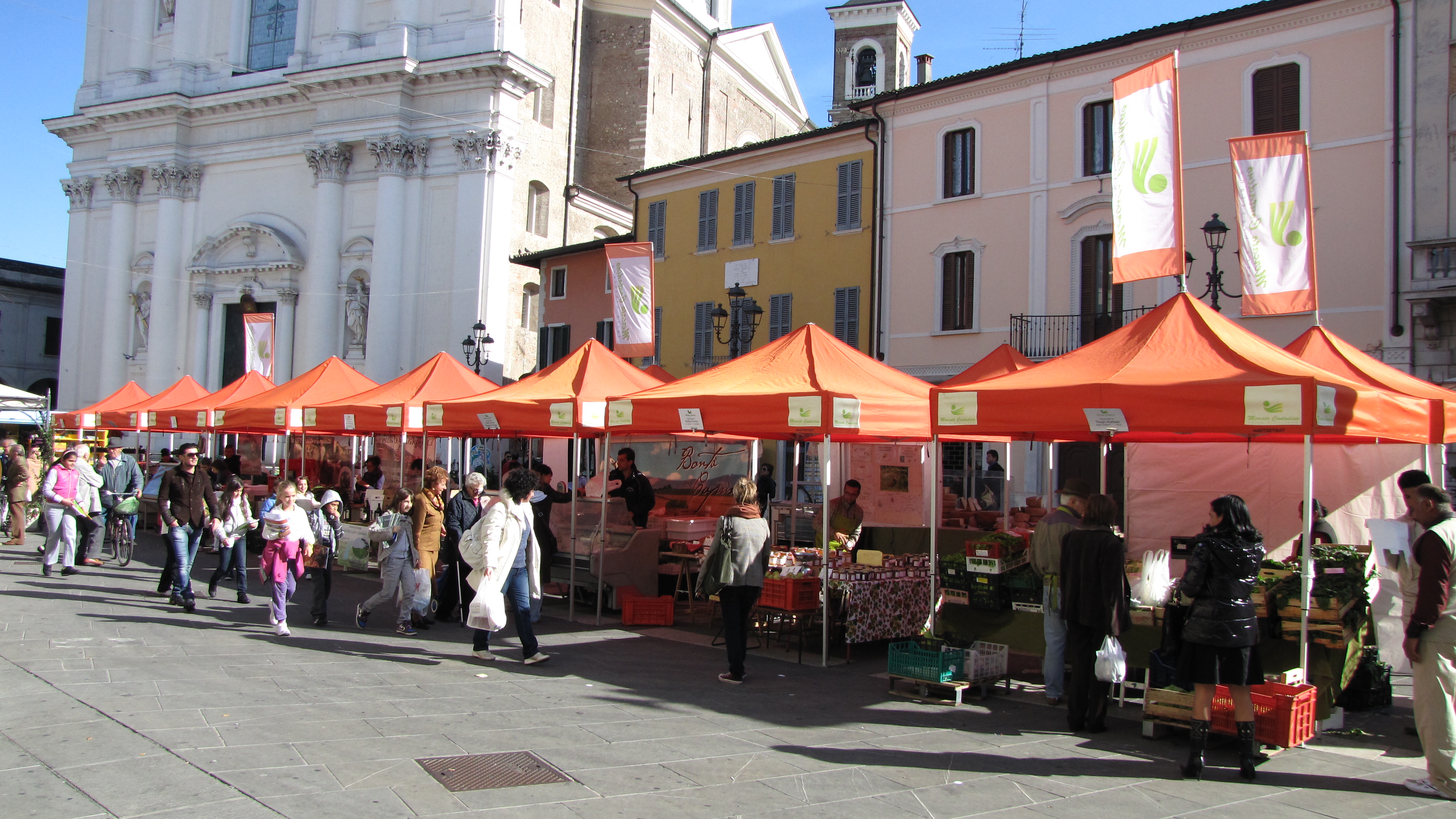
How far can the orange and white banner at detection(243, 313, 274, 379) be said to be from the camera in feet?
84.5

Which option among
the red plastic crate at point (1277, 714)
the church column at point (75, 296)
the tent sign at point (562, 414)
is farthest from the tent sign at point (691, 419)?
the church column at point (75, 296)

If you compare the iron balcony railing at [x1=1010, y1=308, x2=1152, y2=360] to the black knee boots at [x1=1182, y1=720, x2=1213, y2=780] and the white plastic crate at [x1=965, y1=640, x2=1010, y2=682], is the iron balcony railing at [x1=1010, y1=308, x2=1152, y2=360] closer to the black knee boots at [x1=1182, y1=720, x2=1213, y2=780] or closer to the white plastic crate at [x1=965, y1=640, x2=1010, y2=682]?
the white plastic crate at [x1=965, y1=640, x2=1010, y2=682]

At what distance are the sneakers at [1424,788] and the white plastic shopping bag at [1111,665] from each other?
1.62m

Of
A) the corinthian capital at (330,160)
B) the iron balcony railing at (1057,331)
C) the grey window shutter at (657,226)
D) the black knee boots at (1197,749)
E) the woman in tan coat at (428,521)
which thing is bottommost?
the black knee boots at (1197,749)

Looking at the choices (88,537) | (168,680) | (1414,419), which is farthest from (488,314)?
(1414,419)

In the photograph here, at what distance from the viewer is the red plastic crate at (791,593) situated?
9.41 meters

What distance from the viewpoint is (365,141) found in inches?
1336

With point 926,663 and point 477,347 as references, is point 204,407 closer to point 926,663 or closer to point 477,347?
point 477,347

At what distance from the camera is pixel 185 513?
11.2m

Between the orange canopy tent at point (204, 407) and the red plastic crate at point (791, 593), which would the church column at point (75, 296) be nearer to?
the orange canopy tent at point (204, 407)

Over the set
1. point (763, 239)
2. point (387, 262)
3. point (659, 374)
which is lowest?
point (659, 374)

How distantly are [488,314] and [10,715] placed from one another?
89.9 feet

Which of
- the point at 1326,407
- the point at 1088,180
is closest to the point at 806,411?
the point at 1326,407

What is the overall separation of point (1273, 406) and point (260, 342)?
24628 millimetres
